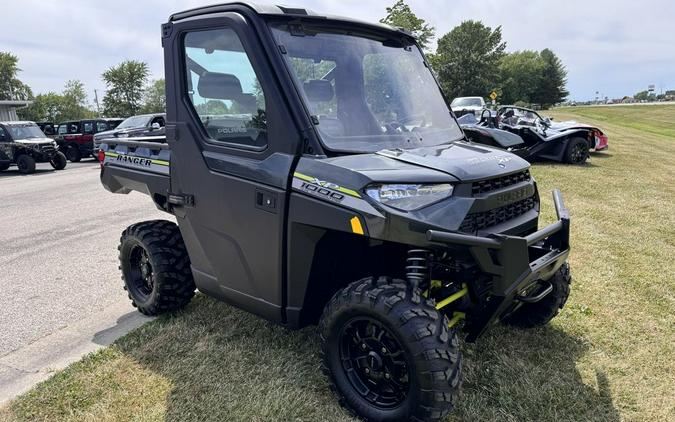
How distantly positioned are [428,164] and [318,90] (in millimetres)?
787

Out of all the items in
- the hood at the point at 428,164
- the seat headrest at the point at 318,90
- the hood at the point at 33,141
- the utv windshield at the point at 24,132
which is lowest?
the hood at the point at 33,141

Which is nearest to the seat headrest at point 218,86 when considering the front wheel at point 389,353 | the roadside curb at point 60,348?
the front wheel at point 389,353

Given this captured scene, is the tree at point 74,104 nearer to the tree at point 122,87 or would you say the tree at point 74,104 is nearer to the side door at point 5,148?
the tree at point 122,87

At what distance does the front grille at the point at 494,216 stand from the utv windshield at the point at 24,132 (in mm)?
18389

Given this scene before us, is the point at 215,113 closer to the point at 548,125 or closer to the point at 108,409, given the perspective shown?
the point at 108,409

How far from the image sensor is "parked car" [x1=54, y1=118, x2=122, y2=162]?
829 inches

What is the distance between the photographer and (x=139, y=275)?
4.33m

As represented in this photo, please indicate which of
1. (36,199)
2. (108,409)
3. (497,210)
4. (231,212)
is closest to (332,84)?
(231,212)

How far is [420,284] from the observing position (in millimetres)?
2670

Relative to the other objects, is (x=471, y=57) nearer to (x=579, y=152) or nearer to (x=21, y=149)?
(x=579, y=152)

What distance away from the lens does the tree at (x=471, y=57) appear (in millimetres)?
69188

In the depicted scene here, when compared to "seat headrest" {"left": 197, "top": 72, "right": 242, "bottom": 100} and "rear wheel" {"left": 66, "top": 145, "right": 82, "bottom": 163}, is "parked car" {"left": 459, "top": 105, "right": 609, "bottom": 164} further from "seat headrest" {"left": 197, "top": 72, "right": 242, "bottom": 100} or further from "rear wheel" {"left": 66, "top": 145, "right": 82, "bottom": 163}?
"rear wheel" {"left": 66, "top": 145, "right": 82, "bottom": 163}

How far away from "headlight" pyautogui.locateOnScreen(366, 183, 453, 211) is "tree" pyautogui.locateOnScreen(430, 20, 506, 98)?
66.4m

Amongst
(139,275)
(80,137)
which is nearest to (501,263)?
(139,275)
